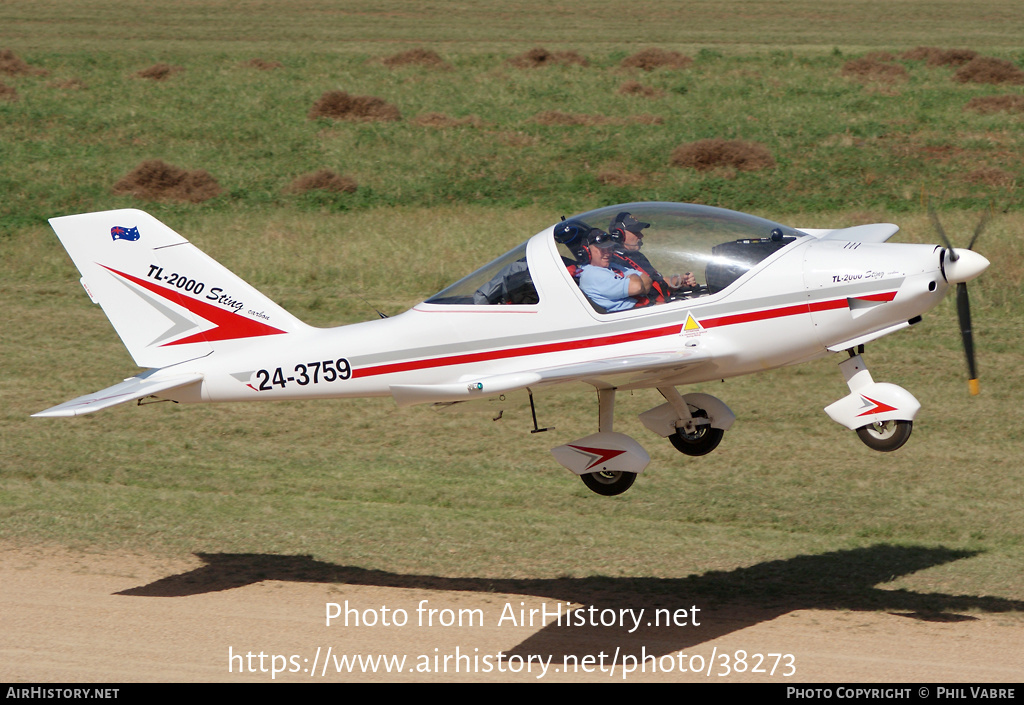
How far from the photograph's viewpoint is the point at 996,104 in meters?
35.2

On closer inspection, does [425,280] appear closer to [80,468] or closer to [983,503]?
[80,468]

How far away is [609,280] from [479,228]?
55.7ft

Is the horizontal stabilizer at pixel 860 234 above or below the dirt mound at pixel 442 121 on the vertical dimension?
below

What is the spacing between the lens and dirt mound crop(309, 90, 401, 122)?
121 ft

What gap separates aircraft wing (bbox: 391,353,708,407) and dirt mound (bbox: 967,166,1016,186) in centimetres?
2223

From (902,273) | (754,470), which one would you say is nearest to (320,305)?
(754,470)

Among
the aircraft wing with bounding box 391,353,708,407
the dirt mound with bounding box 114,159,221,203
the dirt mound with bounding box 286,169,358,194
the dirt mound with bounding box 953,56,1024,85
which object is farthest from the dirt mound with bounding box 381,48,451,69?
the aircraft wing with bounding box 391,353,708,407

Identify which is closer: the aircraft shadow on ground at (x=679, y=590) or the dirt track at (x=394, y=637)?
the dirt track at (x=394, y=637)

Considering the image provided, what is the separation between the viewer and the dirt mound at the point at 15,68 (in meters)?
40.6

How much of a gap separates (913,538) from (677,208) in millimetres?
6556

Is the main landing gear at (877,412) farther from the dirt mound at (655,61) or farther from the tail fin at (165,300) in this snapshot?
the dirt mound at (655,61)

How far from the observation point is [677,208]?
464 inches

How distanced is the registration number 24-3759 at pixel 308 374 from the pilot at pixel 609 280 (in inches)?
114

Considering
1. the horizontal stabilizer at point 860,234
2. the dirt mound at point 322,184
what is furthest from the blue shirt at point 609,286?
the dirt mound at point 322,184
